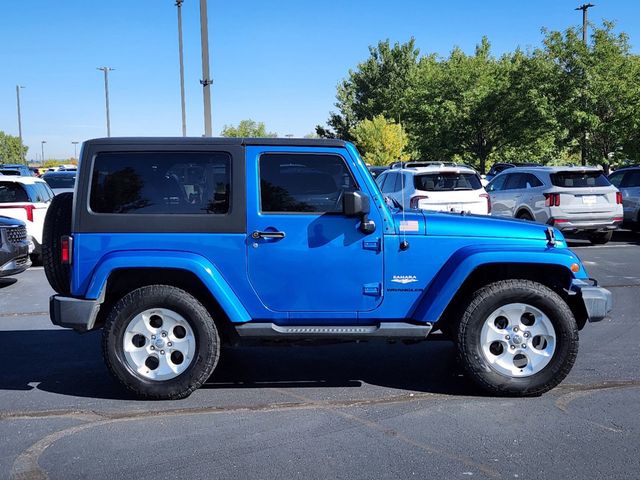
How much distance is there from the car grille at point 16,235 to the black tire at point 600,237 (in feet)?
37.0

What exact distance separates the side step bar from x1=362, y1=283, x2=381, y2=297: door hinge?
0.77ft

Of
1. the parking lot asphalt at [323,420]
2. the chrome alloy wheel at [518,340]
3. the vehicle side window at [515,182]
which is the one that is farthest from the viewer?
the vehicle side window at [515,182]

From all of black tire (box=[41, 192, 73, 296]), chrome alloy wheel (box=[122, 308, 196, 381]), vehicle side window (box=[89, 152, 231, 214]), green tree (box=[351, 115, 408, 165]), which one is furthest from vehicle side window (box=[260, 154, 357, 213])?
green tree (box=[351, 115, 408, 165])

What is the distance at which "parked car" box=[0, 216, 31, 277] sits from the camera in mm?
9828

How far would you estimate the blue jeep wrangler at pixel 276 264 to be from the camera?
15.9ft

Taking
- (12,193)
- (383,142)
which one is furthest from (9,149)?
(12,193)

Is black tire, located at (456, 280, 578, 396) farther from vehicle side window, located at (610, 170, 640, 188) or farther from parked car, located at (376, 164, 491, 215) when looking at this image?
vehicle side window, located at (610, 170, 640, 188)

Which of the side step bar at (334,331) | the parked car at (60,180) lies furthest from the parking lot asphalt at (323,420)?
the parked car at (60,180)

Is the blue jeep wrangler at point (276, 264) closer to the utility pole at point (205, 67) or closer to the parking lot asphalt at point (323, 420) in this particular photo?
the parking lot asphalt at point (323, 420)

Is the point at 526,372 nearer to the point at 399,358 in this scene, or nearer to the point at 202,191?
the point at 399,358

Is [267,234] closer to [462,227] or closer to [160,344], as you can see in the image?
[160,344]

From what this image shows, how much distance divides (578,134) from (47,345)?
2309cm

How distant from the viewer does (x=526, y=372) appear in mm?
4938

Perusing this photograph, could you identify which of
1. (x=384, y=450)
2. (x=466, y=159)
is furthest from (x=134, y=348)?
(x=466, y=159)
